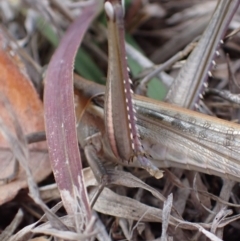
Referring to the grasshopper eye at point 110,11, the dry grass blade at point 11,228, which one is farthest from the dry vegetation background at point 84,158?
the grasshopper eye at point 110,11

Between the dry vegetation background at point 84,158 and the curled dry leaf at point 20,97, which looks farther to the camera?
the curled dry leaf at point 20,97

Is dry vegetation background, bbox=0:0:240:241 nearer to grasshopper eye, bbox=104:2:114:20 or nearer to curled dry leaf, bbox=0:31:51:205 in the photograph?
curled dry leaf, bbox=0:31:51:205

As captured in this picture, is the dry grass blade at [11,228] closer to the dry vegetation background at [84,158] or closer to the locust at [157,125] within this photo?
the dry vegetation background at [84,158]

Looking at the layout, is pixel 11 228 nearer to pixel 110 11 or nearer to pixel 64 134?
pixel 64 134

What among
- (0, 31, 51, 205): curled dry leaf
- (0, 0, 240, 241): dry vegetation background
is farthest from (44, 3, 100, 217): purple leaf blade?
(0, 31, 51, 205): curled dry leaf

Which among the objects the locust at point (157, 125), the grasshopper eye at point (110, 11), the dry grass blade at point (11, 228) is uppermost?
the grasshopper eye at point (110, 11)

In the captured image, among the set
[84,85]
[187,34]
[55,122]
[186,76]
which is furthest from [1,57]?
[187,34]
